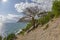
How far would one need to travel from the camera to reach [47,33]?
300 centimetres

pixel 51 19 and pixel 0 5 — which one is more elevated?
pixel 0 5

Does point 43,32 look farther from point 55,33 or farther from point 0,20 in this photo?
point 0,20

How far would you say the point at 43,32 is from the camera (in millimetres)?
3145

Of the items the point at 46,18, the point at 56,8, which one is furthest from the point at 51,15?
the point at 56,8

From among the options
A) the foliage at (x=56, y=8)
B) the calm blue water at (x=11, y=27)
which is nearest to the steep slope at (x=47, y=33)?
the foliage at (x=56, y=8)

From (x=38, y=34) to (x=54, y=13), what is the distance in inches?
19.6

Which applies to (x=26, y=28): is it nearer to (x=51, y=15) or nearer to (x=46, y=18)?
(x=46, y=18)

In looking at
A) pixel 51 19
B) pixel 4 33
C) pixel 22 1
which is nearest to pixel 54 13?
pixel 51 19

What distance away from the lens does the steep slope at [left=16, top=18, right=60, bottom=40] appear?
9.21 ft

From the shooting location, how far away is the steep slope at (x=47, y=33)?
281 centimetres

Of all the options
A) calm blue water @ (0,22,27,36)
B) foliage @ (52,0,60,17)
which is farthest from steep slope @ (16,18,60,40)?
calm blue water @ (0,22,27,36)

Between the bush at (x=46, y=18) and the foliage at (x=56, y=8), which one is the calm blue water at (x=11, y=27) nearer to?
the bush at (x=46, y=18)

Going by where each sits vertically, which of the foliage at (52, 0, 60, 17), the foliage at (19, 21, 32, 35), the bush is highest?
the foliage at (52, 0, 60, 17)

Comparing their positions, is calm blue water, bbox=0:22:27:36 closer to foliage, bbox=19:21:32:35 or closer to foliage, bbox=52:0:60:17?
foliage, bbox=19:21:32:35
